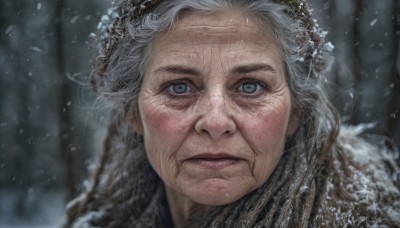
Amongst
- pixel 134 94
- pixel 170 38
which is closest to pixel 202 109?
pixel 170 38

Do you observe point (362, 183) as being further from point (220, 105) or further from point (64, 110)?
point (64, 110)

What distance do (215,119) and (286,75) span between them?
1.49ft

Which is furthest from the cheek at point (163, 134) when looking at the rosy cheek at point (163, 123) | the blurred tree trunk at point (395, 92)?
the blurred tree trunk at point (395, 92)

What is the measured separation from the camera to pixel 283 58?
8.00 feet

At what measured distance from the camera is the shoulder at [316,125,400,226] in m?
2.36

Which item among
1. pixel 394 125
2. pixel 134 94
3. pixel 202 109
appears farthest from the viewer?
pixel 394 125

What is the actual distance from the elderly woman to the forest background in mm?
2017

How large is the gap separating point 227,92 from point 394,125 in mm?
3172

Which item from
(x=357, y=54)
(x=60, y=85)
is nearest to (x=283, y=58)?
(x=357, y=54)

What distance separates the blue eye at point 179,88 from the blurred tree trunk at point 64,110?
4.43 metres

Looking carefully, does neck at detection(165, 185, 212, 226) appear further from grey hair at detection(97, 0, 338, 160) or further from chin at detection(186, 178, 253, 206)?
grey hair at detection(97, 0, 338, 160)

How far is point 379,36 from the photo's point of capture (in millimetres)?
5180

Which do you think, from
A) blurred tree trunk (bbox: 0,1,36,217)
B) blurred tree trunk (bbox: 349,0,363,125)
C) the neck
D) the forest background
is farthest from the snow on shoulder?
blurred tree trunk (bbox: 0,1,36,217)

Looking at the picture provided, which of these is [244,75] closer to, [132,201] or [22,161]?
[132,201]
